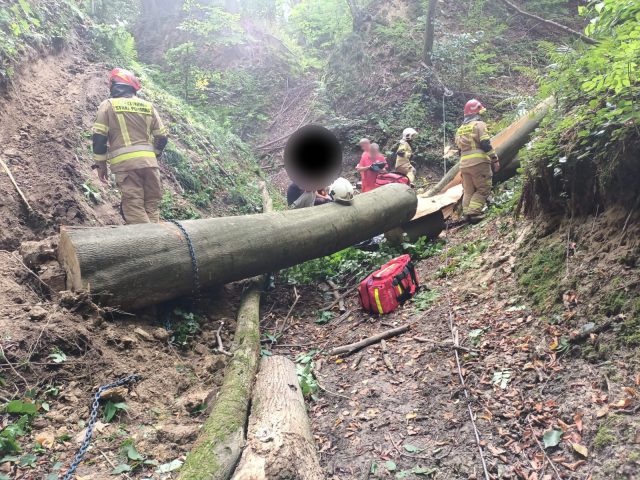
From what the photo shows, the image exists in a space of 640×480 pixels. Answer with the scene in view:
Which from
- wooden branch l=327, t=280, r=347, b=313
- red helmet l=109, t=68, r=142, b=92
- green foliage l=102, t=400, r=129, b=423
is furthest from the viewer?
wooden branch l=327, t=280, r=347, b=313

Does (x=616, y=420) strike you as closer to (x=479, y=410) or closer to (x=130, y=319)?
(x=479, y=410)

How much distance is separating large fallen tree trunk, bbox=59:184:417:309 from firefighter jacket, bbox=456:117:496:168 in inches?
60.9

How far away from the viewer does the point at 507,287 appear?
432cm

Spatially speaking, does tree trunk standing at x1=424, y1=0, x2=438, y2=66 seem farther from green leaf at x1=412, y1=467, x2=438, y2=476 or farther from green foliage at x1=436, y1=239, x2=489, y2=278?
green leaf at x1=412, y1=467, x2=438, y2=476

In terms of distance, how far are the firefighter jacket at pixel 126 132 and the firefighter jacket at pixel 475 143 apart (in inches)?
207

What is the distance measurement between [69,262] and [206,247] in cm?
140

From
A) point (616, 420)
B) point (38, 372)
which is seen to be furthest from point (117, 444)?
point (616, 420)

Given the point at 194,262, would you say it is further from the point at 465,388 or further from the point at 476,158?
the point at 476,158

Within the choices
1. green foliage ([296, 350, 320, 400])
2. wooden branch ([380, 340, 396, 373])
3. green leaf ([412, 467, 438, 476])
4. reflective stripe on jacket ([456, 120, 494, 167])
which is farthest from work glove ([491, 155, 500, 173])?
green leaf ([412, 467, 438, 476])

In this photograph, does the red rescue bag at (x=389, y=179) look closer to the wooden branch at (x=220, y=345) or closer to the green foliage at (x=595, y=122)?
the green foliage at (x=595, y=122)

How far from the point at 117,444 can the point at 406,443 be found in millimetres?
2087

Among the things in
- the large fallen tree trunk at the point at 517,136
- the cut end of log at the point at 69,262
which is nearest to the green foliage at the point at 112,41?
the cut end of log at the point at 69,262

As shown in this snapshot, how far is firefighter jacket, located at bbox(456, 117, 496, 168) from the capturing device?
7.43 meters

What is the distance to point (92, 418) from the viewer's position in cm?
298
